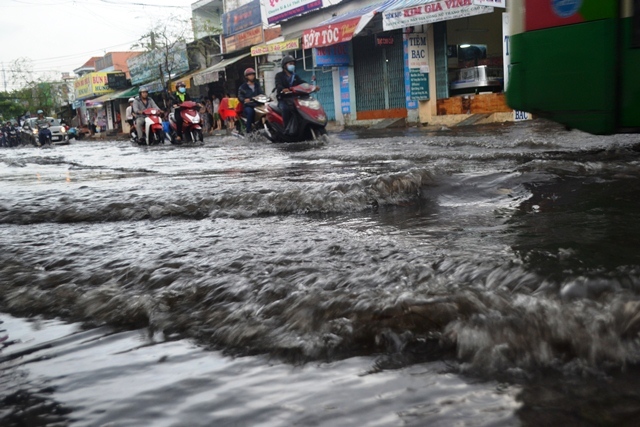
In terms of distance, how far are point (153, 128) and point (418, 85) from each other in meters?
7.42

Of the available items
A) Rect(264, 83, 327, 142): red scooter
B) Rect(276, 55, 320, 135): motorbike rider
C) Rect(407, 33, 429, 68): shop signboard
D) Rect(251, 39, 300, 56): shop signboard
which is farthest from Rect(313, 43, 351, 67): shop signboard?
Rect(276, 55, 320, 135): motorbike rider

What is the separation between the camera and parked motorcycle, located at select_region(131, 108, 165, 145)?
49.9ft

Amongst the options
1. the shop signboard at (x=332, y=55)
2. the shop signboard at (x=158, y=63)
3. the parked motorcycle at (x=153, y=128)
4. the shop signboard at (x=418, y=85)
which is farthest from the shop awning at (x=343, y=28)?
the shop signboard at (x=158, y=63)

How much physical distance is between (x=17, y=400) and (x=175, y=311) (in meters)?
0.55

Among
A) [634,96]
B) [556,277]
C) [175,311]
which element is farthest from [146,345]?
[634,96]

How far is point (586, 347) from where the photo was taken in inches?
52.8

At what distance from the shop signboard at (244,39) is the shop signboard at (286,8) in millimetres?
1096

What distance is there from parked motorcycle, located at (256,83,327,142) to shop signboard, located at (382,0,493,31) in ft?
17.3

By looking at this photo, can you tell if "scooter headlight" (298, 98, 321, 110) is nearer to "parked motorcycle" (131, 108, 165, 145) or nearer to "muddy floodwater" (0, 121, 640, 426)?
"parked motorcycle" (131, 108, 165, 145)

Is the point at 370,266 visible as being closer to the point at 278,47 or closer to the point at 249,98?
the point at 249,98

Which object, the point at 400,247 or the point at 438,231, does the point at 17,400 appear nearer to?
the point at 400,247

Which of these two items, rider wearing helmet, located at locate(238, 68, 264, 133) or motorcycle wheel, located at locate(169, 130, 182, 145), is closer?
rider wearing helmet, located at locate(238, 68, 264, 133)

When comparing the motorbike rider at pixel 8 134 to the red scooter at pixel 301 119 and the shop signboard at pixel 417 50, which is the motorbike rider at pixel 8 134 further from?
the red scooter at pixel 301 119

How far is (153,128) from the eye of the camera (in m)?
15.3
